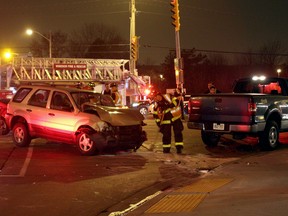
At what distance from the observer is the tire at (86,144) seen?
1076 centimetres

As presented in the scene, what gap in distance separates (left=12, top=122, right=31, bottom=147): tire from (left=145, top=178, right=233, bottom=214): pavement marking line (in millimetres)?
5554

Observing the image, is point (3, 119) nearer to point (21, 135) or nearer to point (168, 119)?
point (21, 135)

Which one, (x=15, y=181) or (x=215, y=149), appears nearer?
(x=15, y=181)

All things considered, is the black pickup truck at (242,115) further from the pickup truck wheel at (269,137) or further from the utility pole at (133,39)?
the utility pole at (133,39)

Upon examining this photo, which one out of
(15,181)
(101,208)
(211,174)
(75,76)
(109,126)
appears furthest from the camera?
(75,76)

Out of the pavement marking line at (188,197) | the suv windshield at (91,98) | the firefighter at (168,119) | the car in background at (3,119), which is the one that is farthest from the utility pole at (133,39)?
the pavement marking line at (188,197)

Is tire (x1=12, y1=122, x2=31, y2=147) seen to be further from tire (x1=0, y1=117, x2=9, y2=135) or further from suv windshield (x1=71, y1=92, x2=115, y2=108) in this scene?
tire (x1=0, y1=117, x2=9, y2=135)

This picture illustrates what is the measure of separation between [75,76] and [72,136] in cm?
2631

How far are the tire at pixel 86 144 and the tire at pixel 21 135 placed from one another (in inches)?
71.4

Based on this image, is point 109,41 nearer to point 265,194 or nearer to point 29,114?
point 29,114

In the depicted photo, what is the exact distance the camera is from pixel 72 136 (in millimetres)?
11125

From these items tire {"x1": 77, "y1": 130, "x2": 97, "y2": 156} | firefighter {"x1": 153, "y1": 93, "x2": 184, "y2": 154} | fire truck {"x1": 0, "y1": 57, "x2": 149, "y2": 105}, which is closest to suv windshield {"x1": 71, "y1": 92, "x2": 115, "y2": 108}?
tire {"x1": 77, "y1": 130, "x2": 97, "y2": 156}

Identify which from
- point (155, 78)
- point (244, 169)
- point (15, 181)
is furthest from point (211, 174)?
point (155, 78)

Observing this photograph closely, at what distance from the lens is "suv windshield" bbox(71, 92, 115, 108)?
11.5m
